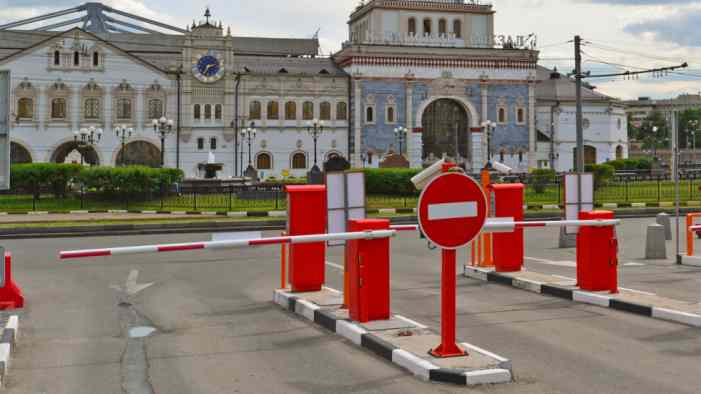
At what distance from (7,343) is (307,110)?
57455 millimetres

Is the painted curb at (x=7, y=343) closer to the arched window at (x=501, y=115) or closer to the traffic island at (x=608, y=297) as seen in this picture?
the traffic island at (x=608, y=297)

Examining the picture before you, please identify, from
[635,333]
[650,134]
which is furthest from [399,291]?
[650,134]

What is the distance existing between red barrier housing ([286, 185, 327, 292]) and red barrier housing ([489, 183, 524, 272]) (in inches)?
139

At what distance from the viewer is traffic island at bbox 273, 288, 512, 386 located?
673 cm

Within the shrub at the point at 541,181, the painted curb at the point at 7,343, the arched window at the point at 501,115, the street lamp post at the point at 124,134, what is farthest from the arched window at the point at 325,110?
the painted curb at the point at 7,343

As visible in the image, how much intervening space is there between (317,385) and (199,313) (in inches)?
152

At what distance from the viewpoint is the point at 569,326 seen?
9.05 m

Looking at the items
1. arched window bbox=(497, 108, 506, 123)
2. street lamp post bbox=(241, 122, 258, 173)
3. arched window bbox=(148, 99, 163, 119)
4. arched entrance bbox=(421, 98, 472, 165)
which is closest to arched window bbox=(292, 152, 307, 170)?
street lamp post bbox=(241, 122, 258, 173)

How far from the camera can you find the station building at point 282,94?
5950 cm

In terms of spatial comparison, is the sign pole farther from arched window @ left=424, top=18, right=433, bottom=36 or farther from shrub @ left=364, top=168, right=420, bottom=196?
arched window @ left=424, top=18, right=433, bottom=36

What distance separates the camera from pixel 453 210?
7191 millimetres

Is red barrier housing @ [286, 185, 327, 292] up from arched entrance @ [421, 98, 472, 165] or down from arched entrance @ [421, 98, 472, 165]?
down

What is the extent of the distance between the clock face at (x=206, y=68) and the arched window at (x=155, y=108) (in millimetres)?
3668

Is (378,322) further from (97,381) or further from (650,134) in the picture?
(650,134)
